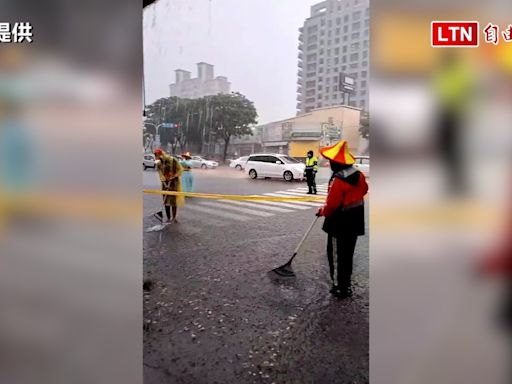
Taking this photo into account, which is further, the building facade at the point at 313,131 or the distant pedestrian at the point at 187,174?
the distant pedestrian at the point at 187,174

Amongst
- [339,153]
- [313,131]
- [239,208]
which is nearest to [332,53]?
[313,131]

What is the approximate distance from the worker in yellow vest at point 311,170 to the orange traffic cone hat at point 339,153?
84 millimetres

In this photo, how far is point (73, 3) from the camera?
4.63 feet

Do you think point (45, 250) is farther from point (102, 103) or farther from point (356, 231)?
point (356, 231)

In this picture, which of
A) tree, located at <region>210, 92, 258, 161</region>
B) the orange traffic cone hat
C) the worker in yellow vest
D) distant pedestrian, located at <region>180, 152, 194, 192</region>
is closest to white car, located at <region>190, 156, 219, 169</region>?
distant pedestrian, located at <region>180, 152, 194, 192</region>

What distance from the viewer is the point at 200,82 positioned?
1.84 meters

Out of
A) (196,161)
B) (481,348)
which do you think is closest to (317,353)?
(481,348)

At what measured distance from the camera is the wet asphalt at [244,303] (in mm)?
1532

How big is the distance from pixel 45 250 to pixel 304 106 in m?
1.44

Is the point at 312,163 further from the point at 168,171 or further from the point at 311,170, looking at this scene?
the point at 168,171

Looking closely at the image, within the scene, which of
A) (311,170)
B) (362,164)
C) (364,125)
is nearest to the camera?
(364,125)

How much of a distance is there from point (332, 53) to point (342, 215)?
2.93 feet

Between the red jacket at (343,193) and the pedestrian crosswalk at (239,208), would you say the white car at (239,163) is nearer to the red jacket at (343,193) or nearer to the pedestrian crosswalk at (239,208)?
the pedestrian crosswalk at (239,208)

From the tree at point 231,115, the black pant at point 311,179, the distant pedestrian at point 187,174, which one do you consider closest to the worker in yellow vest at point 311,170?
the black pant at point 311,179
